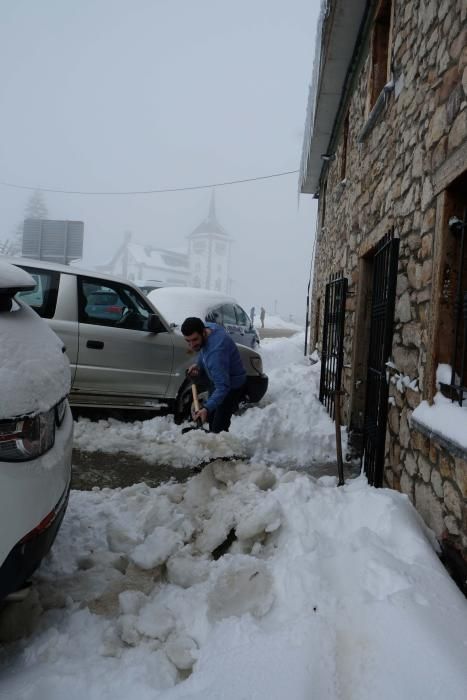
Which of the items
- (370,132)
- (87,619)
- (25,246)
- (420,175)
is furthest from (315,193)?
(87,619)

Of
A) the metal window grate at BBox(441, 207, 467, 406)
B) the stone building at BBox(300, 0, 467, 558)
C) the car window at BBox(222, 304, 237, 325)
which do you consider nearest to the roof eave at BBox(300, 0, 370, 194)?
the stone building at BBox(300, 0, 467, 558)

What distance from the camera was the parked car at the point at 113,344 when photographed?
17.9 ft

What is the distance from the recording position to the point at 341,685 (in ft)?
5.41

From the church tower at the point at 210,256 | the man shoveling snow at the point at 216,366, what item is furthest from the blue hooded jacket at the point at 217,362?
the church tower at the point at 210,256

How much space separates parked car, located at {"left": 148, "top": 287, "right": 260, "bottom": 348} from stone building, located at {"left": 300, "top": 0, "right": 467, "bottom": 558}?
12.0 feet

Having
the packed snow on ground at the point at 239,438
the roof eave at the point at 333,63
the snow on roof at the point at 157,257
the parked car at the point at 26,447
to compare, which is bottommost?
the packed snow on ground at the point at 239,438

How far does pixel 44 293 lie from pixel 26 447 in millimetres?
4003

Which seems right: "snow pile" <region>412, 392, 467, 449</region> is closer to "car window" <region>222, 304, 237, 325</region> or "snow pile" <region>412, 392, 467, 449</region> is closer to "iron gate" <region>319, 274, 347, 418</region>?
"iron gate" <region>319, 274, 347, 418</region>

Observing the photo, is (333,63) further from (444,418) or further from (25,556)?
(25,556)

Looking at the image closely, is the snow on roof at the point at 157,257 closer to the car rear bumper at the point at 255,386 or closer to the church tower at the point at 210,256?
the church tower at the point at 210,256

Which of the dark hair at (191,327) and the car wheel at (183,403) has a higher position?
the dark hair at (191,327)

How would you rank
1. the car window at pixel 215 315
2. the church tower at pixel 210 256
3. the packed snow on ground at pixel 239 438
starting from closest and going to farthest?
the packed snow on ground at pixel 239 438, the car window at pixel 215 315, the church tower at pixel 210 256

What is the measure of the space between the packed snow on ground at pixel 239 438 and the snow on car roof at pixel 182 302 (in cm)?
326

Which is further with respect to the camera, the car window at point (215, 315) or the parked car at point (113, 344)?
the car window at point (215, 315)
